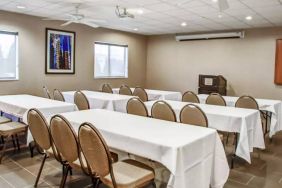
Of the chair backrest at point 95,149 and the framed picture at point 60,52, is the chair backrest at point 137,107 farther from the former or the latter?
the framed picture at point 60,52

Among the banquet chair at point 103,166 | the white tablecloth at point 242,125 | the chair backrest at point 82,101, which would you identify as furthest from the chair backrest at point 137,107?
the banquet chair at point 103,166

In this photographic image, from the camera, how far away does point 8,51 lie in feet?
19.5

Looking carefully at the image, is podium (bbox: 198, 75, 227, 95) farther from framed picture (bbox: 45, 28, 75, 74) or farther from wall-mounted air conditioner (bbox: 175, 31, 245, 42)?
framed picture (bbox: 45, 28, 75, 74)

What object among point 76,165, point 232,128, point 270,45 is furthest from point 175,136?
point 270,45

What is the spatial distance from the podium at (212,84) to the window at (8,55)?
499cm

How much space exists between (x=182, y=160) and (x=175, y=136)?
1.00ft

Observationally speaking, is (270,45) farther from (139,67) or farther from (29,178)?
(29,178)

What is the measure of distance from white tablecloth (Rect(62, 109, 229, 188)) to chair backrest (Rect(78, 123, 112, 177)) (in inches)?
12.2

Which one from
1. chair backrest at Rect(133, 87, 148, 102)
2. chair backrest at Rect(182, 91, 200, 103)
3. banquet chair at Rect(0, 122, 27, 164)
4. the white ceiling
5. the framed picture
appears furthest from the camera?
the framed picture

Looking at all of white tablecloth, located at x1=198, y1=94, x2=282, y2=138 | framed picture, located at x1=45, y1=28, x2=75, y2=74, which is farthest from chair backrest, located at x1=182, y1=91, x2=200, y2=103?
framed picture, located at x1=45, y1=28, x2=75, y2=74

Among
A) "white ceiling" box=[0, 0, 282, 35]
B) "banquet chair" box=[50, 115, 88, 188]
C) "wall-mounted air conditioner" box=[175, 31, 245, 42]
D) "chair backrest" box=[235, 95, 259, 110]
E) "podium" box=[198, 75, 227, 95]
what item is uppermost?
"white ceiling" box=[0, 0, 282, 35]

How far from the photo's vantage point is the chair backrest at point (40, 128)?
2.56 metres

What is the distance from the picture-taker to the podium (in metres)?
7.41

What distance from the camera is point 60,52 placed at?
6.79 metres
